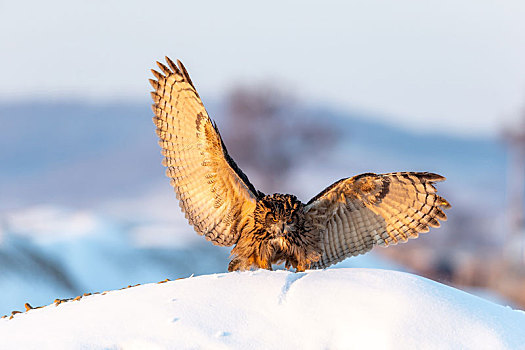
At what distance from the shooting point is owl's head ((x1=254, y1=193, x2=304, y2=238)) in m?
3.50

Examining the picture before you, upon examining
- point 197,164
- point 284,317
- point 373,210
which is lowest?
point 284,317

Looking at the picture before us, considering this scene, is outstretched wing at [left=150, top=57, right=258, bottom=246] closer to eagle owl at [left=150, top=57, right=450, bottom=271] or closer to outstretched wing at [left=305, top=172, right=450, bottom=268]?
eagle owl at [left=150, top=57, right=450, bottom=271]

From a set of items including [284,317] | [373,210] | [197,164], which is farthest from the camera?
[197,164]

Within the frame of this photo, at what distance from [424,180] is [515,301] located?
7261mm

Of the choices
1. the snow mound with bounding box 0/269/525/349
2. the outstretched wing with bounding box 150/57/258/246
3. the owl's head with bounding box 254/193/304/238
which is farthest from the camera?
the outstretched wing with bounding box 150/57/258/246

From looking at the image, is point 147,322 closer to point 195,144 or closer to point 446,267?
point 195,144

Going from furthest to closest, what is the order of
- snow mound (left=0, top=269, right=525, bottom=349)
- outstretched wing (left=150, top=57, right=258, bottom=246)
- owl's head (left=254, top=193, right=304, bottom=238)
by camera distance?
1. outstretched wing (left=150, top=57, right=258, bottom=246)
2. owl's head (left=254, top=193, right=304, bottom=238)
3. snow mound (left=0, top=269, right=525, bottom=349)

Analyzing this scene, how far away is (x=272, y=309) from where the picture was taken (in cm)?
302

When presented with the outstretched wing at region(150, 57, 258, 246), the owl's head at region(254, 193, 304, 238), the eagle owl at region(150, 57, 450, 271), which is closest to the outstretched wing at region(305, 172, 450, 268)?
the eagle owl at region(150, 57, 450, 271)

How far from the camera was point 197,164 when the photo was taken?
3848 mm

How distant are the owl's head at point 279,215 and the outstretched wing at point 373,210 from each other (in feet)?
0.40

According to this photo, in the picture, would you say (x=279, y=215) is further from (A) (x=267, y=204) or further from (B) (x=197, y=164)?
(B) (x=197, y=164)

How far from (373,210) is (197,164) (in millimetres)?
954

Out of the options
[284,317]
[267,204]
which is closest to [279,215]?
[267,204]
